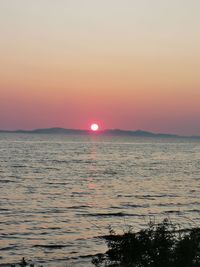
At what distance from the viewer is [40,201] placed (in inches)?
1576

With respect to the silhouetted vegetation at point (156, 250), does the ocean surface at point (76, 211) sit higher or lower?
lower

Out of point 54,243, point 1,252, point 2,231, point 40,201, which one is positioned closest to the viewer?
point 1,252

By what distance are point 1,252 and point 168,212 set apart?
16142 millimetres

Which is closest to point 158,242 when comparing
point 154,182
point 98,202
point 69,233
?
point 69,233

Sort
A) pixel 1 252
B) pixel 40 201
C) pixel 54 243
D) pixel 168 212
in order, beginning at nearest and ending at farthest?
pixel 1 252, pixel 54 243, pixel 168 212, pixel 40 201

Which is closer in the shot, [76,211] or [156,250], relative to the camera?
[156,250]

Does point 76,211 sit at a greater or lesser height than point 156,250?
lesser

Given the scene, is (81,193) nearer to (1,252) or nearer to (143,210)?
(143,210)

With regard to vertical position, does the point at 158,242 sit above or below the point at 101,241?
above

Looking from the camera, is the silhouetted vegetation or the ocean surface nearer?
the silhouetted vegetation

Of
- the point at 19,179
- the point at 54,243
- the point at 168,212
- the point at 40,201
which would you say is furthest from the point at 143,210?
the point at 19,179

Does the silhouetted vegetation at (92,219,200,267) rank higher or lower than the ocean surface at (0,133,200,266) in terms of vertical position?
higher

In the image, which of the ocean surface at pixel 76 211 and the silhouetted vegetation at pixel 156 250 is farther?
the ocean surface at pixel 76 211

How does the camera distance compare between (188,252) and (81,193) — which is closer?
(188,252)
